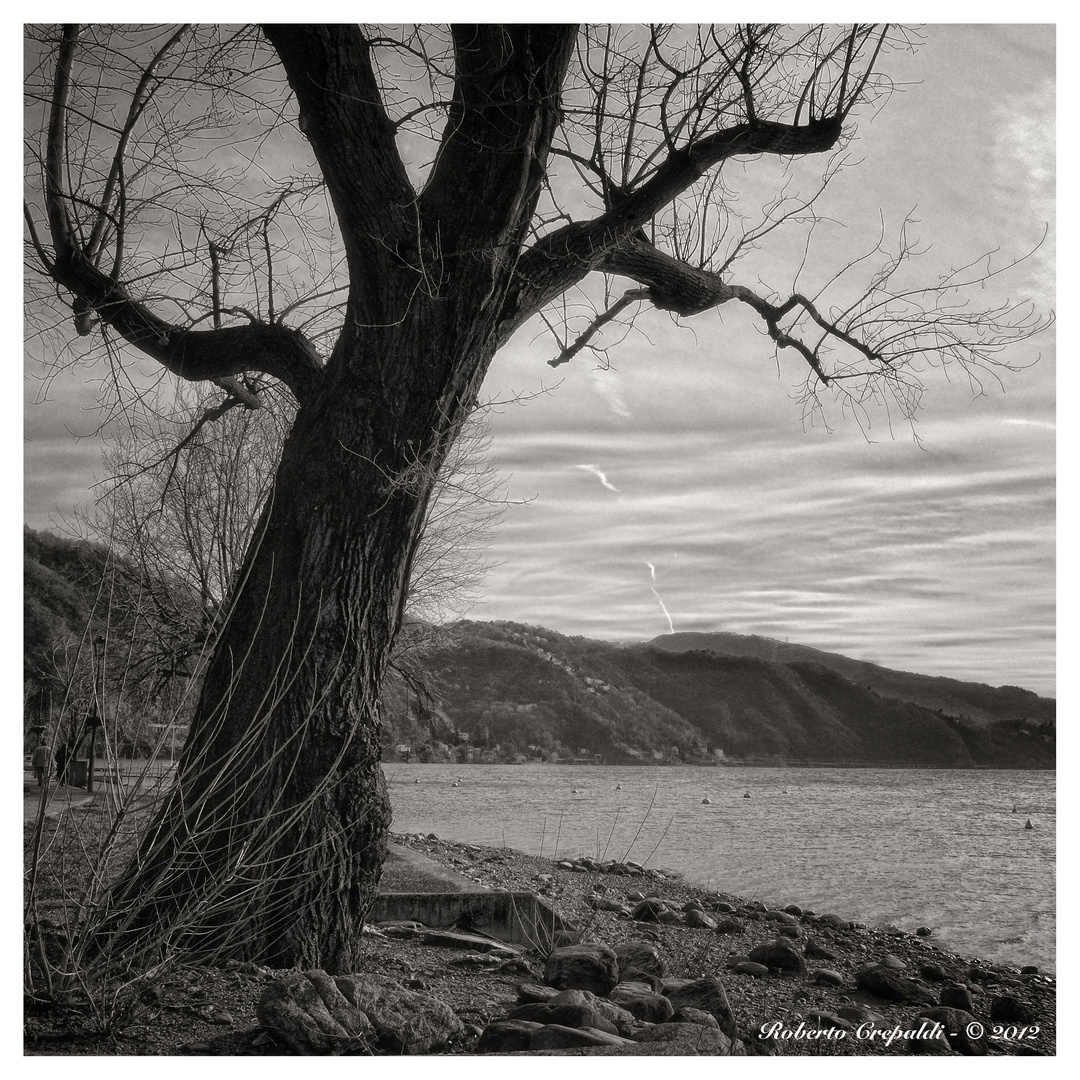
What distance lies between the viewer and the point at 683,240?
492cm

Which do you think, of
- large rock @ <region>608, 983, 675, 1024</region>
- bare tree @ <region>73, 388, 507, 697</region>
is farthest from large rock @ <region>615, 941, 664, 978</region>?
bare tree @ <region>73, 388, 507, 697</region>

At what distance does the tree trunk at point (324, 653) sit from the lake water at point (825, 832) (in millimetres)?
1454

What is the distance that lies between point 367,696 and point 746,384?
2.78m

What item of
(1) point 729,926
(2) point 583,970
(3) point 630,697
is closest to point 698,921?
(1) point 729,926

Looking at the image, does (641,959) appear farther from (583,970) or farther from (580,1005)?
(580,1005)

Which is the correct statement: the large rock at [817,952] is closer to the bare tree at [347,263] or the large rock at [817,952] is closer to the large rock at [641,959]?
the large rock at [641,959]

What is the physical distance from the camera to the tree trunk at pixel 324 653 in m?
3.34

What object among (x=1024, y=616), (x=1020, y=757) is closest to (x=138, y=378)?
(x=1024, y=616)

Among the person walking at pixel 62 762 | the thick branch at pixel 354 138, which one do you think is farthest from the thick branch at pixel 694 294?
the person walking at pixel 62 762

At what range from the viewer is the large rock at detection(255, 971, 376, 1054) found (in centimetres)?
269

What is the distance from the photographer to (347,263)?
395 centimetres

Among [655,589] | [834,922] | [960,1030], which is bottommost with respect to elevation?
[834,922]

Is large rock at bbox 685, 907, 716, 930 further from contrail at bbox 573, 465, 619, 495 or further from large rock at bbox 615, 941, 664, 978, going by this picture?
contrail at bbox 573, 465, 619, 495

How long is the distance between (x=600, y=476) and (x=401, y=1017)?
115 inches
